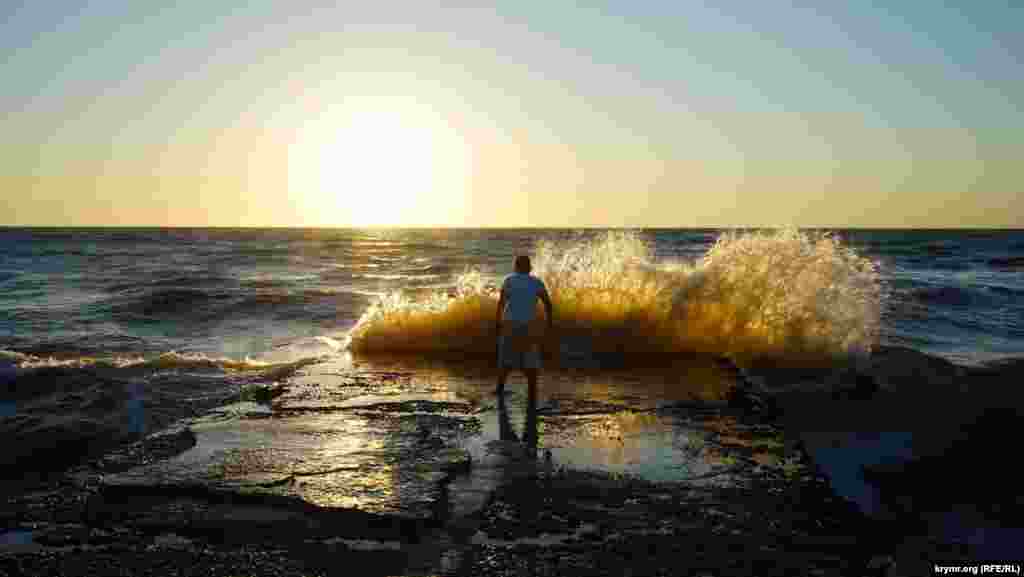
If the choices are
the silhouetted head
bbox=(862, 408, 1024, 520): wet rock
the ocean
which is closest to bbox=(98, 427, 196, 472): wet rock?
the silhouetted head

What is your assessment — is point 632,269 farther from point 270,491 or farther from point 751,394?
point 270,491

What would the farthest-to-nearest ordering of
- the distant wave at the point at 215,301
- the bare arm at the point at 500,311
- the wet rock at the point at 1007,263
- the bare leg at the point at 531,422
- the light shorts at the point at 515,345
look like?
the wet rock at the point at 1007,263 < the distant wave at the point at 215,301 < the bare arm at the point at 500,311 < the light shorts at the point at 515,345 < the bare leg at the point at 531,422

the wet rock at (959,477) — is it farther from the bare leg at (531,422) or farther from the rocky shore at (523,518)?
the bare leg at (531,422)

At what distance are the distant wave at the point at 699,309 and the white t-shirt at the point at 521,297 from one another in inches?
179

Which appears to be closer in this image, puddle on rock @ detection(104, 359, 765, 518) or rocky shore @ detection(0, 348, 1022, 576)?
rocky shore @ detection(0, 348, 1022, 576)

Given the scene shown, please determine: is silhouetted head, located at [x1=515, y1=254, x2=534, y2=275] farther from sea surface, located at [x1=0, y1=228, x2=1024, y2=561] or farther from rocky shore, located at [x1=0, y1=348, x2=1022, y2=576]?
rocky shore, located at [x1=0, y1=348, x2=1022, y2=576]

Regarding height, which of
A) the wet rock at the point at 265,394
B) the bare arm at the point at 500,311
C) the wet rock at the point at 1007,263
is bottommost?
the wet rock at the point at 265,394

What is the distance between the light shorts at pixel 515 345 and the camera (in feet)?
26.7

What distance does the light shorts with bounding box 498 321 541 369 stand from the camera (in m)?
8.14

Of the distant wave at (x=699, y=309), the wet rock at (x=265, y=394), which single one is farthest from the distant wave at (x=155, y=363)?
the wet rock at (x=265, y=394)

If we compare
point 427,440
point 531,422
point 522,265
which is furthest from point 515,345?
point 427,440

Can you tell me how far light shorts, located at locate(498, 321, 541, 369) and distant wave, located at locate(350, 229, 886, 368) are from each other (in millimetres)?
4480

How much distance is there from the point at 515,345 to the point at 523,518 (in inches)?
144

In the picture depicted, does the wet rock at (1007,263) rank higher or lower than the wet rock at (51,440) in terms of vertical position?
higher
